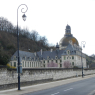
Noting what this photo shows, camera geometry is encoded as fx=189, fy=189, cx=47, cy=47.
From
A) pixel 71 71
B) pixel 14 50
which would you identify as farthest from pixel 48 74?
pixel 14 50

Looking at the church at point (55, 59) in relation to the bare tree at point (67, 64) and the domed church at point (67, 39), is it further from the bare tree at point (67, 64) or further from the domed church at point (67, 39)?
the domed church at point (67, 39)

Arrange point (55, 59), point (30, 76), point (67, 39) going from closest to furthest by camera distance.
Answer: point (30, 76) < point (55, 59) < point (67, 39)

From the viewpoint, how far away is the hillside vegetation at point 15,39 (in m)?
94.8

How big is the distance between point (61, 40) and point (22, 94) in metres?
130

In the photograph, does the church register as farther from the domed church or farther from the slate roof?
the domed church

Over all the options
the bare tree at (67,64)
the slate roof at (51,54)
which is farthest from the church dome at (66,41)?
the bare tree at (67,64)

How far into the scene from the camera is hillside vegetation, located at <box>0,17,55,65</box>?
94756 millimetres

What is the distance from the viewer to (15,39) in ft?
358

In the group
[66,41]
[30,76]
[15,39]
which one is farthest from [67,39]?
[30,76]

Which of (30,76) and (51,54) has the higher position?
(51,54)

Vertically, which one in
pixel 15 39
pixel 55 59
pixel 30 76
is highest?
pixel 15 39

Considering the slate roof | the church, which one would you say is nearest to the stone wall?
the church

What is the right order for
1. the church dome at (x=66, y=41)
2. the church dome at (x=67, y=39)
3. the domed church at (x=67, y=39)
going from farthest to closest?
the church dome at (x=67, y=39) → the domed church at (x=67, y=39) → the church dome at (x=66, y=41)

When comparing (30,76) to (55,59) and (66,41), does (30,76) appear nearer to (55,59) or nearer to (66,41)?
(55,59)
